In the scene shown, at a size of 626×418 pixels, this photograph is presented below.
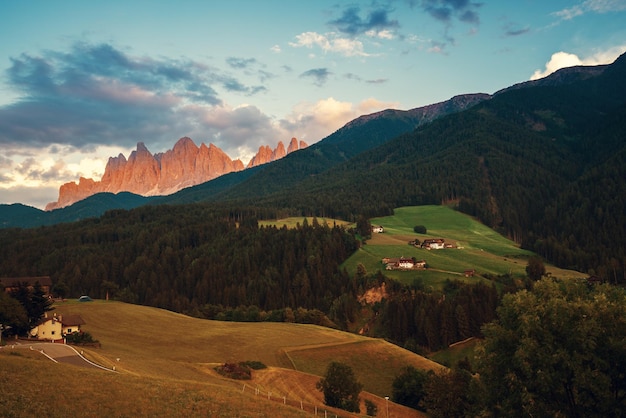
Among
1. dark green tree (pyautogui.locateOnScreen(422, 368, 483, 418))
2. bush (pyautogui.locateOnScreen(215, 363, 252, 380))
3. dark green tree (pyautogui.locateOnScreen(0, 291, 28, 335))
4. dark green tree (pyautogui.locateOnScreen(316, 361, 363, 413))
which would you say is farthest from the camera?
dark green tree (pyautogui.locateOnScreen(0, 291, 28, 335))

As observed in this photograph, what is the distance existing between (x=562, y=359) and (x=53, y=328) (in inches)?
3186

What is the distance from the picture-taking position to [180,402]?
38375mm

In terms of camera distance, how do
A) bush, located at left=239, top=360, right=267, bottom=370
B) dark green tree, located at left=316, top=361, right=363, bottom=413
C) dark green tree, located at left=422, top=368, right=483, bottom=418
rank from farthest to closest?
bush, located at left=239, top=360, right=267, bottom=370 → dark green tree, located at left=422, top=368, right=483, bottom=418 → dark green tree, located at left=316, top=361, right=363, bottom=413

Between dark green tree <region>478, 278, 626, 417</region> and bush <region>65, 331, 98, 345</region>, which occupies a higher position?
dark green tree <region>478, 278, 626, 417</region>

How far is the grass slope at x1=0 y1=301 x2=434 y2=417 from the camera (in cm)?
3753

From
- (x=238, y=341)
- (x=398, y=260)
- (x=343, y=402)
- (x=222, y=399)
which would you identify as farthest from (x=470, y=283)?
(x=222, y=399)

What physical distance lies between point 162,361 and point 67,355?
16.5 meters

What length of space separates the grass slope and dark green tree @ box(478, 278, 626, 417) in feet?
63.4

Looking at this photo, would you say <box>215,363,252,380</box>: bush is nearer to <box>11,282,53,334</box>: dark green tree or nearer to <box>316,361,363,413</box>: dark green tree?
<box>316,361,363,413</box>: dark green tree

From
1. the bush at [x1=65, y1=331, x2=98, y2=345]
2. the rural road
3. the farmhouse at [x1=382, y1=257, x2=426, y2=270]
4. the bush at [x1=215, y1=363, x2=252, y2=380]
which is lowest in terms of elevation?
the bush at [x1=215, y1=363, x2=252, y2=380]

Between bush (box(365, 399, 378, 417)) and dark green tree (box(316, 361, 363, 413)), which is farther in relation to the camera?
bush (box(365, 399, 378, 417))

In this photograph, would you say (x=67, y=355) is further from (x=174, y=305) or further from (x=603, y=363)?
(x=174, y=305)

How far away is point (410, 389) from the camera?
7419 cm

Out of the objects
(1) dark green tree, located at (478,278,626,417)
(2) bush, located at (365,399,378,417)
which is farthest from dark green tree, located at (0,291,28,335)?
(1) dark green tree, located at (478,278,626,417)
